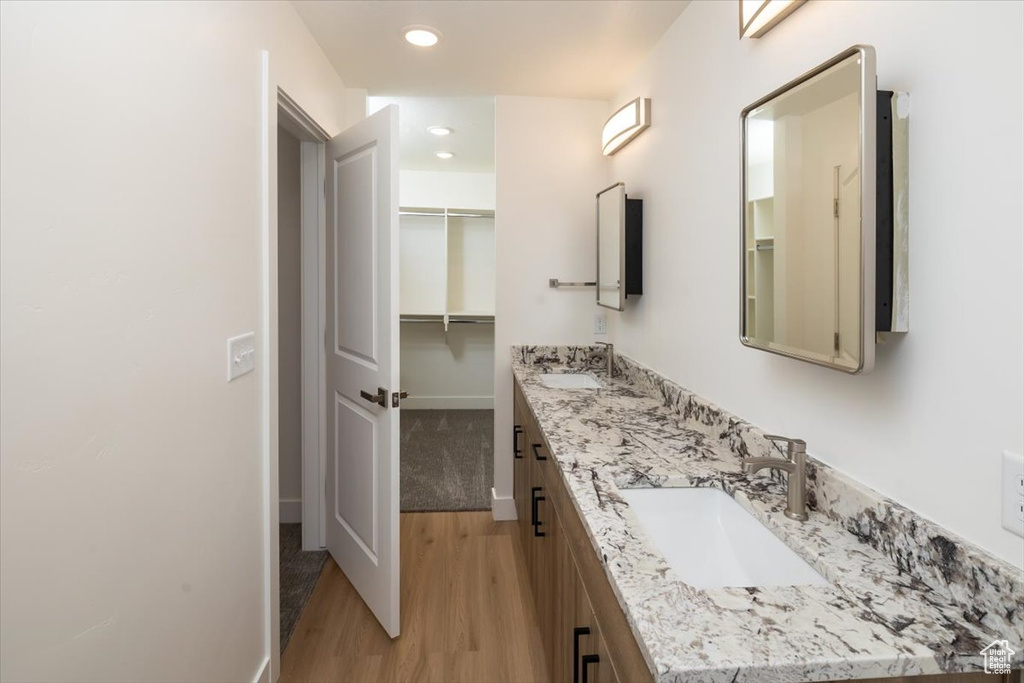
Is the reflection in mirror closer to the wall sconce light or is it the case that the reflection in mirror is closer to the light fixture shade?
the light fixture shade

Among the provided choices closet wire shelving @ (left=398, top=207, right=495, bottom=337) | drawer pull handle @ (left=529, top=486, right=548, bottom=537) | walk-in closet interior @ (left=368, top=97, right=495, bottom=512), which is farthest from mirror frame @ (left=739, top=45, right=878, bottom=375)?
closet wire shelving @ (left=398, top=207, right=495, bottom=337)

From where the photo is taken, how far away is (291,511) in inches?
→ 123

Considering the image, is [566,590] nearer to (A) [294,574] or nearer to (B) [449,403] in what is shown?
(A) [294,574]

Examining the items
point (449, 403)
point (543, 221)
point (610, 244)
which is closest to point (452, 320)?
point (449, 403)

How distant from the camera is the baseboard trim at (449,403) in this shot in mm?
5793

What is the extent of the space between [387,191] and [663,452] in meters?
1.30

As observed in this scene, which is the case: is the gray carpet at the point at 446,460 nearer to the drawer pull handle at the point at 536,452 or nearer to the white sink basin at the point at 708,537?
the drawer pull handle at the point at 536,452

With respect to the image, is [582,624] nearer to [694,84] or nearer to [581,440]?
[581,440]

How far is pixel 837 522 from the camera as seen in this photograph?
111 centimetres

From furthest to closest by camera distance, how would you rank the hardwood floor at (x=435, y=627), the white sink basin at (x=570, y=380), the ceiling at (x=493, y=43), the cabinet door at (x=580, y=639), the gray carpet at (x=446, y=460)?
1. the gray carpet at (x=446, y=460)
2. the white sink basin at (x=570, y=380)
3. the ceiling at (x=493, y=43)
4. the hardwood floor at (x=435, y=627)
5. the cabinet door at (x=580, y=639)

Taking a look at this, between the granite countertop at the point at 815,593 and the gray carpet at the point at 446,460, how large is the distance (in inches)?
86.1

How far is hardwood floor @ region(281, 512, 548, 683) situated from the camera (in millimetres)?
1894

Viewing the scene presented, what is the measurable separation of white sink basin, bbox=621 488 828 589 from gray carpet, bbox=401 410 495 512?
86.1 inches

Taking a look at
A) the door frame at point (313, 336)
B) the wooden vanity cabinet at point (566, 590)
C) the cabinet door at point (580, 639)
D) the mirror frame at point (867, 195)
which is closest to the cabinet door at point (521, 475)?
the wooden vanity cabinet at point (566, 590)
